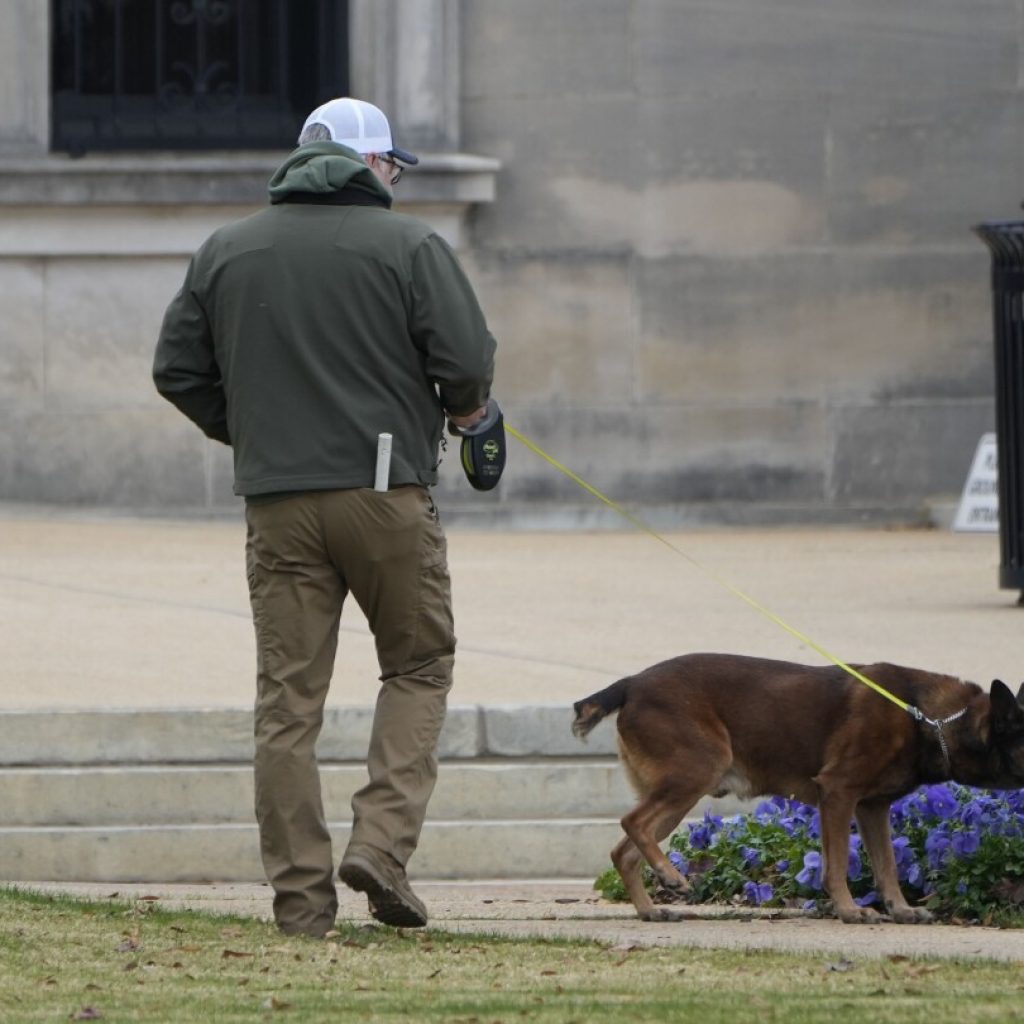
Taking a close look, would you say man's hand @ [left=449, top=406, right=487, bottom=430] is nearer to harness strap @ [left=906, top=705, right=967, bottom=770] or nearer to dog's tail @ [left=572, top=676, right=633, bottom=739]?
dog's tail @ [left=572, top=676, right=633, bottom=739]

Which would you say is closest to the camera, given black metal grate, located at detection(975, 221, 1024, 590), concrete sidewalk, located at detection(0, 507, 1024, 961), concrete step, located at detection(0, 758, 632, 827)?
concrete sidewalk, located at detection(0, 507, 1024, 961)

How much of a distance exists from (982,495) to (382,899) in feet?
33.7

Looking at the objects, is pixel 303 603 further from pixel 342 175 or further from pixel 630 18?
pixel 630 18

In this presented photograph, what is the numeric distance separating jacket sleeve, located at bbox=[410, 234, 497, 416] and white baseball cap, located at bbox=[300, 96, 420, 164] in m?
0.37

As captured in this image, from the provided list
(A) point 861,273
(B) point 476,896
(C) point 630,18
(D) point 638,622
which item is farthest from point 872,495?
(B) point 476,896

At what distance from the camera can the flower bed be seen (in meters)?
7.10

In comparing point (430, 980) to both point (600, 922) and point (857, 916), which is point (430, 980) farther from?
point (857, 916)

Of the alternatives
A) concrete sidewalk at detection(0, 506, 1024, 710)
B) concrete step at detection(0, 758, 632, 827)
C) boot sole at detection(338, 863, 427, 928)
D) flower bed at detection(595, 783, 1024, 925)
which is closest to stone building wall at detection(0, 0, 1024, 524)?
concrete sidewalk at detection(0, 506, 1024, 710)

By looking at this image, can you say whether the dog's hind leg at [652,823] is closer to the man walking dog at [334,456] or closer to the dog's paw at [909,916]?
the dog's paw at [909,916]

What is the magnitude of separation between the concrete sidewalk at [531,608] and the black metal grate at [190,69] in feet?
8.36

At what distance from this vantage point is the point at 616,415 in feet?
55.2

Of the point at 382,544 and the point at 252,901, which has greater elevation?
the point at 382,544

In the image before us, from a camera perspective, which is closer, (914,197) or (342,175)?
(342,175)

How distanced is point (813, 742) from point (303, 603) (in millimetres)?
1543
